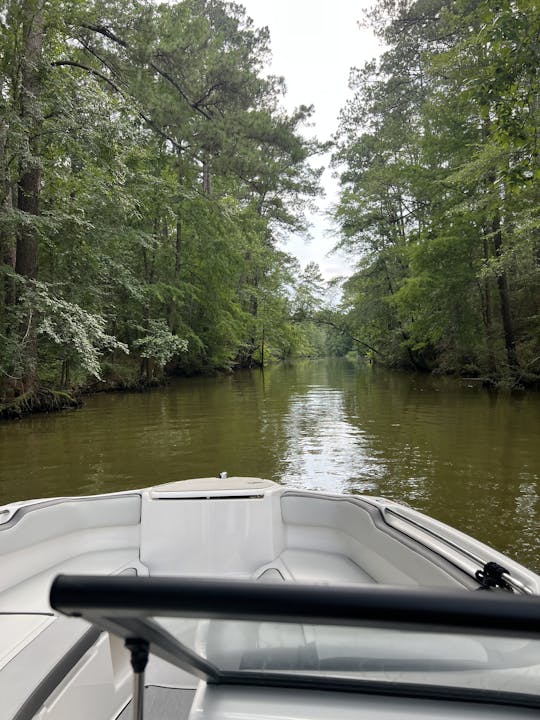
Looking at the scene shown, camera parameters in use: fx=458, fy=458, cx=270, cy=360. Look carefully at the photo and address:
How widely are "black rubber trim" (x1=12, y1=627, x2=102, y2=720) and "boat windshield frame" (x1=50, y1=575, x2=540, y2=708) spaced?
0.88m

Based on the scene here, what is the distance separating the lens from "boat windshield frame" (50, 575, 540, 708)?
0.56 m

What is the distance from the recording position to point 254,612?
2.00 ft

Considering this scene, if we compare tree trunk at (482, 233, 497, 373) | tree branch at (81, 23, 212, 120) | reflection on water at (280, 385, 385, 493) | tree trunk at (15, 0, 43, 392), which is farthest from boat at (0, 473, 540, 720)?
tree trunk at (482, 233, 497, 373)

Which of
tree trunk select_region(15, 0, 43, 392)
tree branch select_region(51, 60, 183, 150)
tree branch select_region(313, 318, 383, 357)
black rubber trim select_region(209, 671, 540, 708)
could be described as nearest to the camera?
black rubber trim select_region(209, 671, 540, 708)

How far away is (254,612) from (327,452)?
6.69 m

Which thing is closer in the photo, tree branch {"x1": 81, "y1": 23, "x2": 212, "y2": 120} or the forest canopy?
the forest canopy

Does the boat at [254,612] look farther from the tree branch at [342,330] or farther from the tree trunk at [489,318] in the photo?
the tree branch at [342,330]

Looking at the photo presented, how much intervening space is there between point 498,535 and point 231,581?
4.15m

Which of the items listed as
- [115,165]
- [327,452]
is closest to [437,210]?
[115,165]

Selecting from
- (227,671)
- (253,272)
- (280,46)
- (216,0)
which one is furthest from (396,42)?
(227,671)

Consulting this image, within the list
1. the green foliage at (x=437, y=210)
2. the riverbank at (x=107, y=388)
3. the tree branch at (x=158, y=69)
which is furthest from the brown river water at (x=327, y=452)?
the tree branch at (x=158, y=69)

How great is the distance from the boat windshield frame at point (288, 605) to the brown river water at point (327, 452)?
3.55 meters

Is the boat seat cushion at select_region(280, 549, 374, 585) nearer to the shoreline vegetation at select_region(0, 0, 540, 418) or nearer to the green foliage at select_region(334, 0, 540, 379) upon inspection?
the shoreline vegetation at select_region(0, 0, 540, 418)

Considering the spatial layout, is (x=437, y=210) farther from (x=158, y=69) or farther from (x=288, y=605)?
(x=288, y=605)
